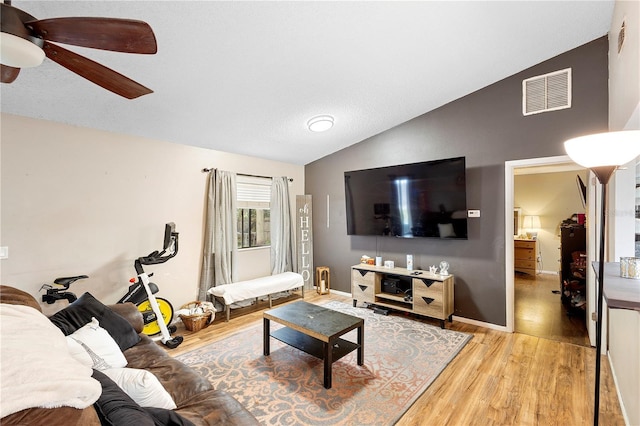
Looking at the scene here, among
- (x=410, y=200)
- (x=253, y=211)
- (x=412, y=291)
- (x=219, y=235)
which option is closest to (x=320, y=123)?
(x=410, y=200)

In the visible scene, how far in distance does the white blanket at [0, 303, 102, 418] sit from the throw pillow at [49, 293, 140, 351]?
1.44 m

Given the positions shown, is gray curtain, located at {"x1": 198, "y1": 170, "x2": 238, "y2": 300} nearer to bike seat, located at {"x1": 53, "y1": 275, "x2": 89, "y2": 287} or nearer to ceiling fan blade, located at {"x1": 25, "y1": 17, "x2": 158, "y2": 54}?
bike seat, located at {"x1": 53, "y1": 275, "x2": 89, "y2": 287}

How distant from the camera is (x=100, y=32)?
1350 mm

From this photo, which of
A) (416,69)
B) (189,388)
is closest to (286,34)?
(416,69)

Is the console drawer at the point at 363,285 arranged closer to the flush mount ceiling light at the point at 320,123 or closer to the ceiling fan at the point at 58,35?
the flush mount ceiling light at the point at 320,123

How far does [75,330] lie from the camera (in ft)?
6.40

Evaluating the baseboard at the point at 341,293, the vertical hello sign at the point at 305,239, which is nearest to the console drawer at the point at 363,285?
the baseboard at the point at 341,293

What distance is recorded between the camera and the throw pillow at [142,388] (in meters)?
1.41

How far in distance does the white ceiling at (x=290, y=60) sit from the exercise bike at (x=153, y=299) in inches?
54.2

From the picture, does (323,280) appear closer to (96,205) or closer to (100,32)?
(96,205)

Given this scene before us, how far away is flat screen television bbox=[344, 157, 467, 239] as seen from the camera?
12.0 ft

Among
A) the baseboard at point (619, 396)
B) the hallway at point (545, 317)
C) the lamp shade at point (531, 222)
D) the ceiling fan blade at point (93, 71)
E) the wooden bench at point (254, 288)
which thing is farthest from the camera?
the lamp shade at point (531, 222)

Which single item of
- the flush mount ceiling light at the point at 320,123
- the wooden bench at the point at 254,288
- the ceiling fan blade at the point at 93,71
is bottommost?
the wooden bench at the point at 254,288

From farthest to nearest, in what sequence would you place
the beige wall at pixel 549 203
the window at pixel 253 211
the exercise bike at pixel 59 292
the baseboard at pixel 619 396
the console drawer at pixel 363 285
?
the beige wall at pixel 549 203, the window at pixel 253 211, the console drawer at pixel 363 285, the exercise bike at pixel 59 292, the baseboard at pixel 619 396
